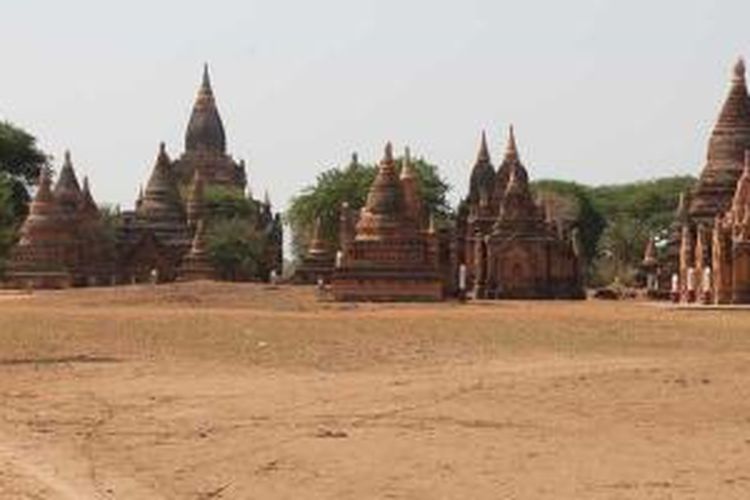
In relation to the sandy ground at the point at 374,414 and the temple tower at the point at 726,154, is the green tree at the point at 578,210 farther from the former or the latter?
the sandy ground at the point at 374,414

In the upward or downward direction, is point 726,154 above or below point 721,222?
above

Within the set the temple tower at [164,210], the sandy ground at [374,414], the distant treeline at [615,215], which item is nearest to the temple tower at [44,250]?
the temple tower at [164,210]

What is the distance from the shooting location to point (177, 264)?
72625 mm

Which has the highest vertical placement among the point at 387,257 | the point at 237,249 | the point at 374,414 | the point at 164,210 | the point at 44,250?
the point at 164,210

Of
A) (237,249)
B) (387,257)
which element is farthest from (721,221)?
(237,249)

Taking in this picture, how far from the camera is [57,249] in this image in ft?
211

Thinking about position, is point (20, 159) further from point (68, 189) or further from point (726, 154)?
point (726, 154)

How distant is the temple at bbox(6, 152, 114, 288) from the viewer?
62969 mm

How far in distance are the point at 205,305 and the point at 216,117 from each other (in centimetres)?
5397

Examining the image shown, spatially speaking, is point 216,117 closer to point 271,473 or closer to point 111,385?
point 111,385

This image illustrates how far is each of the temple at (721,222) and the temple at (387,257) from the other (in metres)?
8.38

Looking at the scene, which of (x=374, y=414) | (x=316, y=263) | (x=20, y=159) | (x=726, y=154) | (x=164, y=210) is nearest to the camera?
(x=374, y=414)

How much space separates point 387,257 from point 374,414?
33603 mm

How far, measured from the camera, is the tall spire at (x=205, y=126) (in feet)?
311
